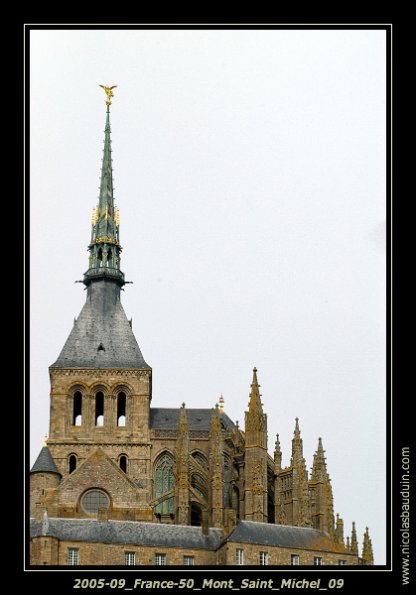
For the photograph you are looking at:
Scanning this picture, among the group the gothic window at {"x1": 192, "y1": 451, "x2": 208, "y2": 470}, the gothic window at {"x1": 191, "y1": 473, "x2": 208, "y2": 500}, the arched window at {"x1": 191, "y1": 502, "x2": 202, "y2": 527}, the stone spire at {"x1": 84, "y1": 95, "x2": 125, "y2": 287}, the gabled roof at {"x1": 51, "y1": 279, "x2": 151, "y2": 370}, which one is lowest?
the arched window at {"x1": 191, "y1": 502, "x2": 202, "y2": 527}

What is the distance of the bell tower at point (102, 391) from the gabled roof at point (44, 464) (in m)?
1.26

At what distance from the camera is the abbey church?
8825cm

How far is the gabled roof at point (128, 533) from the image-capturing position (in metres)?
87.4

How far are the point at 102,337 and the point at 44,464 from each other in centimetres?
1195

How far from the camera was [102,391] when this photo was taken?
353 ft

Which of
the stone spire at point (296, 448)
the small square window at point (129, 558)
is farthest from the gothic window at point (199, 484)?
the small square window at point (129, 558)

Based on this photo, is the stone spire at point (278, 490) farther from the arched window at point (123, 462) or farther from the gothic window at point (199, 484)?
the arched window at point (123, 462)

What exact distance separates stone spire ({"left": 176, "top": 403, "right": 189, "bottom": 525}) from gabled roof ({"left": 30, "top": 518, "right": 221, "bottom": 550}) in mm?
6318

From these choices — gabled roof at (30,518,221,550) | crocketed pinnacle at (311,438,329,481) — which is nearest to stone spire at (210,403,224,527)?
gabled roof at (30,518,221,550)

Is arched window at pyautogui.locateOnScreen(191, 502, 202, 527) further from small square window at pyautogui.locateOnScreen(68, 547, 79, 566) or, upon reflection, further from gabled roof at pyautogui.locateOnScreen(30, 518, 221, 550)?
small square window at pyautogui.locateOnScreen(68, 547, 79, 566)
